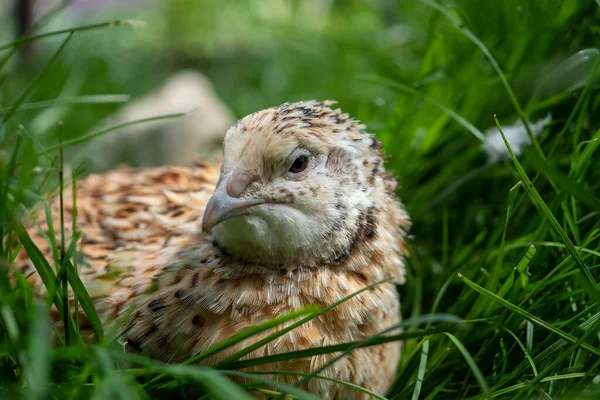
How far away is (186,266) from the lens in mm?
1855

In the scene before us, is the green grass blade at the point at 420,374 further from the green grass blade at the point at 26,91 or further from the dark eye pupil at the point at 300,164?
the green grass blade at the point at 26,91

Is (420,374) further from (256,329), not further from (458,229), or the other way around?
(458,229)

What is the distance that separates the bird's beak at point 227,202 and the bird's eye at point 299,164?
0.41 ft

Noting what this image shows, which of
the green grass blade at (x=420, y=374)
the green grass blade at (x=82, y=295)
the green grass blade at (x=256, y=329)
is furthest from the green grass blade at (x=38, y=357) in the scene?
the green grass blade at (x=420, y=374)

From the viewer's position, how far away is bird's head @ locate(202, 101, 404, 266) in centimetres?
170

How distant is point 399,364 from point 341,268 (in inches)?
22.6

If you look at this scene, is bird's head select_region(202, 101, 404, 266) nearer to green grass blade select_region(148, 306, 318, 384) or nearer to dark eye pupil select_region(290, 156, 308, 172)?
dark eye pupil select_region(290, 156, 308, 172)

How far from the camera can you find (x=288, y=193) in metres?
1.71

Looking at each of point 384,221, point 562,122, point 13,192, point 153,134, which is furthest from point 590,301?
point 153,134

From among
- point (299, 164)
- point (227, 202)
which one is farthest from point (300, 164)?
point (227, 202)

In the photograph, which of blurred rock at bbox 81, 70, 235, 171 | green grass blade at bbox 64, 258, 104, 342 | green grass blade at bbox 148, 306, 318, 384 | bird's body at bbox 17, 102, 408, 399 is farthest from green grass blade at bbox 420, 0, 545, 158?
blurred rock at bbox 81, 70, 235, 171

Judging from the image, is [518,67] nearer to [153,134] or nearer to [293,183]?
[293,183]

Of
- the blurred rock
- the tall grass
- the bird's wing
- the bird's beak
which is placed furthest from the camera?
the blurred rock

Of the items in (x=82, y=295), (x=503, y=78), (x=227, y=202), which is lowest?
(x=82, y=295)
